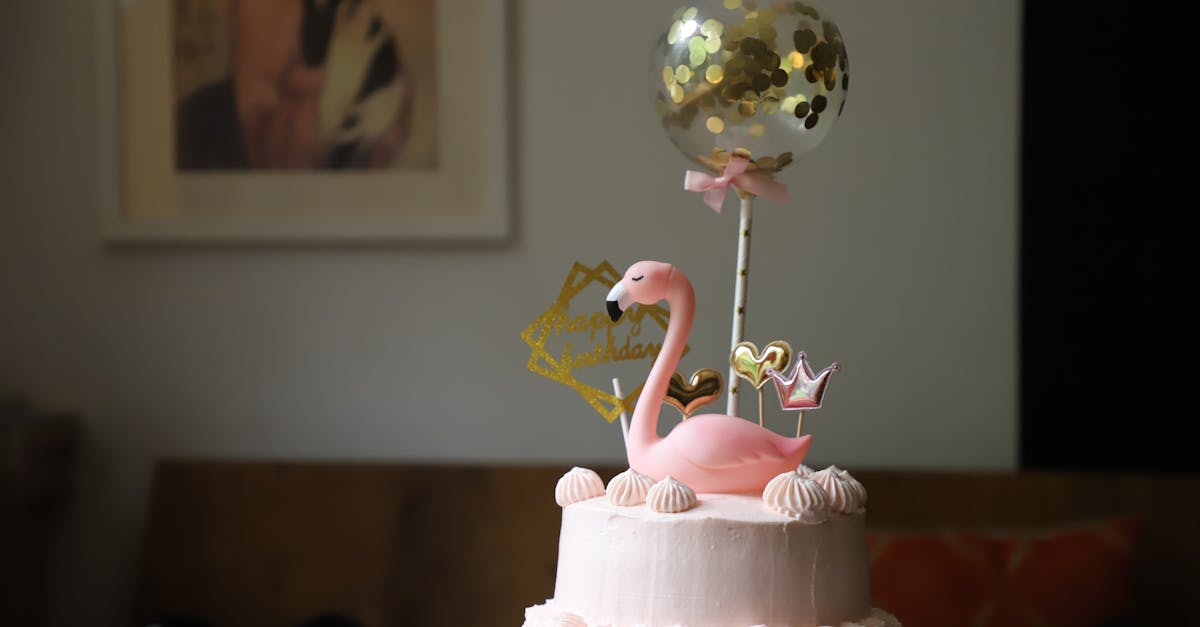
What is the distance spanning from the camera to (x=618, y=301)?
3.74ft

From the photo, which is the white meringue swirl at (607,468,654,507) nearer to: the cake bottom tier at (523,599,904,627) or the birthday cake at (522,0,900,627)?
the birthday cake at (522,0,900,627)

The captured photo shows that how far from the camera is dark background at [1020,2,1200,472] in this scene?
238cm

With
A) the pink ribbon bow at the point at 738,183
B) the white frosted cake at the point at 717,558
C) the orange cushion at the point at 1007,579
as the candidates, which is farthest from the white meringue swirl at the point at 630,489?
the orange cushion at the point at 1007,579

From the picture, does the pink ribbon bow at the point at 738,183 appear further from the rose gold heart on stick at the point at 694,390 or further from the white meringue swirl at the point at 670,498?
the white meringue swirl at the point at 670,498

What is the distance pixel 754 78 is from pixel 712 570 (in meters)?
0.49

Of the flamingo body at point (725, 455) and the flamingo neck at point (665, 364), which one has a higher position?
the flamingo neck at point (665, 364)

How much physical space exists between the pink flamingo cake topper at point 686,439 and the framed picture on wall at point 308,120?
4.44 feet

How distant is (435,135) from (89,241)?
820 mm

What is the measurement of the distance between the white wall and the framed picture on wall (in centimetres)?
7

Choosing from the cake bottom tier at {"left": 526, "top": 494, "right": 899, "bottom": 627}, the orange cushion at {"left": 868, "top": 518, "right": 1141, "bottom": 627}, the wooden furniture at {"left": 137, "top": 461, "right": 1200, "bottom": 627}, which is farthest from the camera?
the wooden furniture at {"left": 137, "top": 461, "right": 1200, "bottom": 627}

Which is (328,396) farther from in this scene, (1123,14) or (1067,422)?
(1123,14)

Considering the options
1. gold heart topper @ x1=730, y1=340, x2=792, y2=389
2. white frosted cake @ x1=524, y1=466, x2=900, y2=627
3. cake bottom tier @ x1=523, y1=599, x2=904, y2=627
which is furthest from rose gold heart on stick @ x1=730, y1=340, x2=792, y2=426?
cake bottom tier @ x1=523, y1=599, x2=904, y2=627

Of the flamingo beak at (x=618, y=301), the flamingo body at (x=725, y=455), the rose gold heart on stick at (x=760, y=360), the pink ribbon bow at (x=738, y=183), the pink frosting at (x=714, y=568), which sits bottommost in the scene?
the pink frosting at (x=714, y=568)

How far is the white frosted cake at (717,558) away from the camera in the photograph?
104 centimetres
